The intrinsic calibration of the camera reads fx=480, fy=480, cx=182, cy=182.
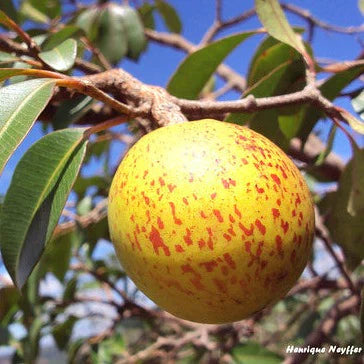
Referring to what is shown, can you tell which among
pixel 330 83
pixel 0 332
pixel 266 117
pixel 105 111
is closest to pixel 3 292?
pixel 0 332

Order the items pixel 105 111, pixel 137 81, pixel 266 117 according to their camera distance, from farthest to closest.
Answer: pixel 105 111 < pixel 266 117 < pixel 137 81

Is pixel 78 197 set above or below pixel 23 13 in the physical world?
below

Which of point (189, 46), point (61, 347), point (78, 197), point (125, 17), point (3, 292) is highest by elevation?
point (125, 17)

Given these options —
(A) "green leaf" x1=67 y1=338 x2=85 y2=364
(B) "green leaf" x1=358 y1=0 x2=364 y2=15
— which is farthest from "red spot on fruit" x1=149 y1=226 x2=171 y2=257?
(A) "green leaf" x1=67 y1=338 x2=85 y2=364

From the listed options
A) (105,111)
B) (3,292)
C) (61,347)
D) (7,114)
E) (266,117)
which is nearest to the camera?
(7,114)

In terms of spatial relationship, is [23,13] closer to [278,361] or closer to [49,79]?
[49,79]

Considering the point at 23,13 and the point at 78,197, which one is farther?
the point at 23,13

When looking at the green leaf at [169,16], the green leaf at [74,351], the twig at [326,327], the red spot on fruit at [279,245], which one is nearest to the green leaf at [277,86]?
the red spot on fruit at [279,245]
